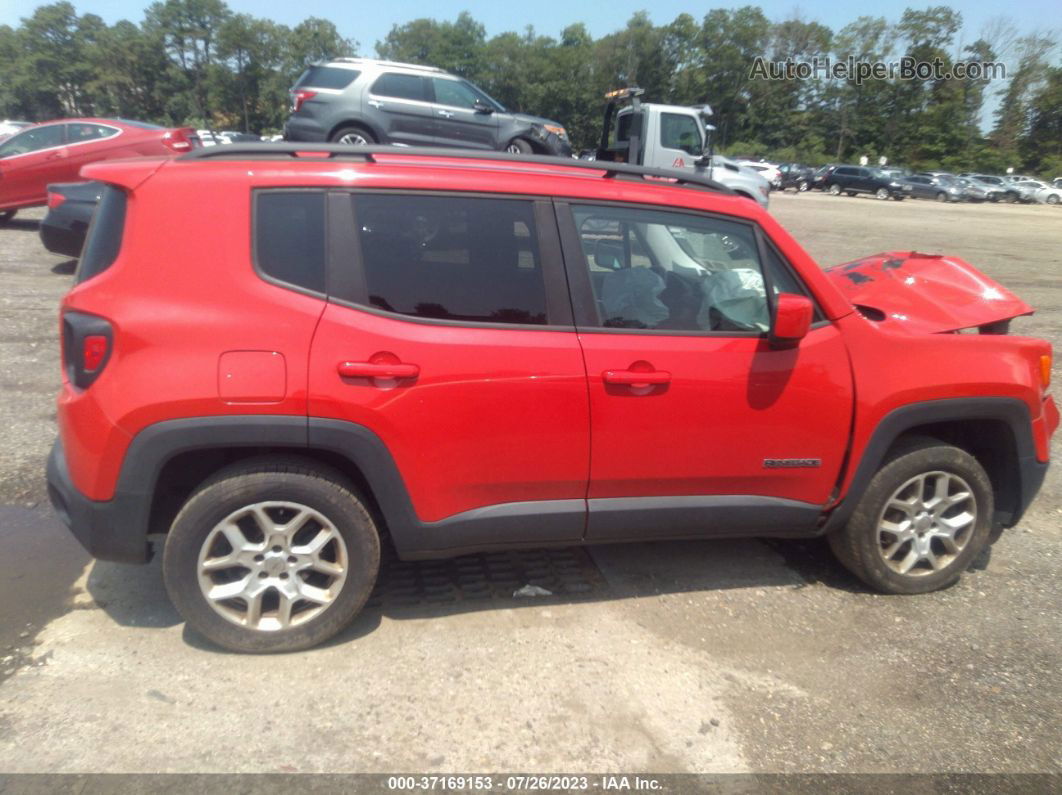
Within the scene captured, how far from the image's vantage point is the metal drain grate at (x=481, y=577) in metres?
3.63

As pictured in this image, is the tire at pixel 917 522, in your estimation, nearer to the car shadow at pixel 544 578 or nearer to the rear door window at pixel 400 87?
the car shadow at pixel 544 578

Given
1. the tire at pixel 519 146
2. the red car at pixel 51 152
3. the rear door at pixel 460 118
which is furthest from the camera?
the tire at pixel 519 146

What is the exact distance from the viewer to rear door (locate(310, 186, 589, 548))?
9.70ft

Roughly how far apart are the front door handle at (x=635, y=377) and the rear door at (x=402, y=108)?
10.2 meters

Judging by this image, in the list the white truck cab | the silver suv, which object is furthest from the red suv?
the white truck cab

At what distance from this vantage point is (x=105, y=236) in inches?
117

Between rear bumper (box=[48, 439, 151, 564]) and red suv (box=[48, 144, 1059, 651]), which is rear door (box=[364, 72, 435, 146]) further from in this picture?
rear bumper (box=[48, 439, 151, 564])

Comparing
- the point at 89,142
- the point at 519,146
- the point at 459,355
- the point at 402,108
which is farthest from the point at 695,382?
the point at 89,142

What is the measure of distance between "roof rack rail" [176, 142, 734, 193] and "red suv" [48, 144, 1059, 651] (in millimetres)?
15

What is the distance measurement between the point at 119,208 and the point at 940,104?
82.4 metres

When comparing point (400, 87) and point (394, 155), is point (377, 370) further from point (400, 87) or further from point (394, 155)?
point (400, 87)

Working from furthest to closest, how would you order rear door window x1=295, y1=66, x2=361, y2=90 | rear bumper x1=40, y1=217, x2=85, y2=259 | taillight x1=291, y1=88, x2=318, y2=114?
rear door window x1=295, y1=66, x2=361, y2=90 → taillight x1=291, y1=88, x2=318, y2=114 → rear bumper x1=40, y1=217, x2=85, y2=259

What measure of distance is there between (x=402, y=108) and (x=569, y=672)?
35.9 ft

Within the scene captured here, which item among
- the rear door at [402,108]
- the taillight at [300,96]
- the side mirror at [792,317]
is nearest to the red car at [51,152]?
the taillight at [300,96]
